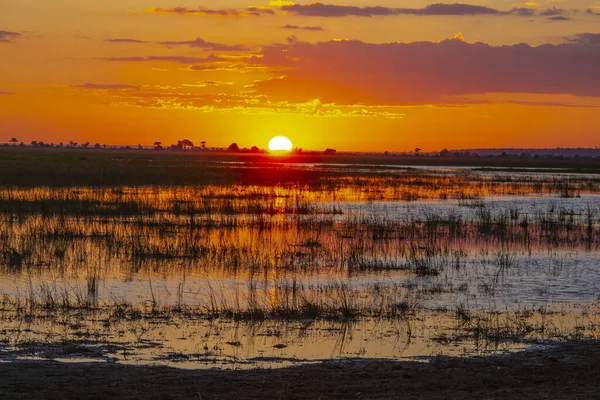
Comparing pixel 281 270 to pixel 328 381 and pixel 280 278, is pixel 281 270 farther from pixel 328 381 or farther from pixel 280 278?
pixel 328 381

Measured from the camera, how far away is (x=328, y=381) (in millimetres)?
9367

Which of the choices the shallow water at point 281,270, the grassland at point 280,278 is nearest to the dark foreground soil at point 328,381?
the grassland at point 280,278

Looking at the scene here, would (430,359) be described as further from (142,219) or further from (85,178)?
(85,178)

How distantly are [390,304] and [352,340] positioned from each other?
2865 mm

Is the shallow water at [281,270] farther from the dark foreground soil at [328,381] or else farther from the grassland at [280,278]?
the dark foreground soil at [328,381]

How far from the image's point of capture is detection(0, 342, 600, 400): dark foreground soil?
28.4 ft

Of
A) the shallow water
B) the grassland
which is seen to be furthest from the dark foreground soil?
the shallow water

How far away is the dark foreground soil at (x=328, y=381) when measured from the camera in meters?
8.66

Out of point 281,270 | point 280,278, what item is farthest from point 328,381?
point 281,270

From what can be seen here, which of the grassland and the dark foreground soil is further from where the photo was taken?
the grassland

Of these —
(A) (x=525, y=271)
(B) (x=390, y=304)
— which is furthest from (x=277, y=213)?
(B) (x=390, y=304)

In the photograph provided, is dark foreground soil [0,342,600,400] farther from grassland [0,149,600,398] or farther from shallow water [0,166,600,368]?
shallow water [0,166,600,368]

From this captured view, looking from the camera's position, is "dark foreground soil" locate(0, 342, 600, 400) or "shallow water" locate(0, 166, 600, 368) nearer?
"dark foreground soil" locate(0, 342, 600, 400)

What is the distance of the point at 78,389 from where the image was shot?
8.65 m
